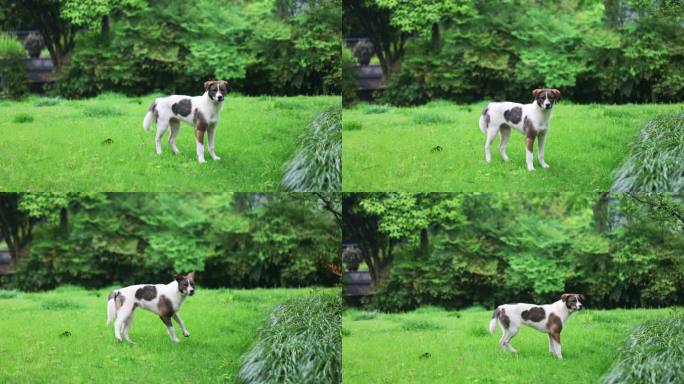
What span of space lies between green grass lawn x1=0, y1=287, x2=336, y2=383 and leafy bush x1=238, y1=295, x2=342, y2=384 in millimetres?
289

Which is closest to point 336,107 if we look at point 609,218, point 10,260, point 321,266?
point 321,266

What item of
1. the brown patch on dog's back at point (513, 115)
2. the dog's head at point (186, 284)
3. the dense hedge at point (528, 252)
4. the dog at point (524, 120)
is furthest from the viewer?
the dense hedge at point (528, 252)

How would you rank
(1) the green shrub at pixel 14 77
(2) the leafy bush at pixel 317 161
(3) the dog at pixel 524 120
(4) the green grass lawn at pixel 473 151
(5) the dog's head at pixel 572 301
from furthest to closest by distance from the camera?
(1) the green shrub at pixel 14 77 < (2) the leafy bush at pixel 317 161 < (4) the green grass lawn at pixel 473 151 < (3) the dog at pixel 524 120 < (5) the dog's head at pixel 572 301

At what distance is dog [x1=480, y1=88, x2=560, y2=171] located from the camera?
10094 millimetres

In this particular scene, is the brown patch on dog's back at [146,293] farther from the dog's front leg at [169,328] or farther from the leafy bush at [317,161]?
the leafy bush at [317,161]

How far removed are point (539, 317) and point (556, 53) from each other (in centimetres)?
330

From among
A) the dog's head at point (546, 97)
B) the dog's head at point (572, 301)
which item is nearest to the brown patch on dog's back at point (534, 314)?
the dog's head at point (572, 301)

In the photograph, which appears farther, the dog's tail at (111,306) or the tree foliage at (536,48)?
the tree foliage at (536,48)

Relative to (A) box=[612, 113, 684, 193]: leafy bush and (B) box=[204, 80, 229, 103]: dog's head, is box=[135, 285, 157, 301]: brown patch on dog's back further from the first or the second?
(A) box=[612, 113, 684, 193]: leafy bush

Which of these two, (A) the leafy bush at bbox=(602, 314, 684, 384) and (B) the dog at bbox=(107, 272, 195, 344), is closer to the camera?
(A) the leafy bush at bbox=(602, 314, 684, 384)

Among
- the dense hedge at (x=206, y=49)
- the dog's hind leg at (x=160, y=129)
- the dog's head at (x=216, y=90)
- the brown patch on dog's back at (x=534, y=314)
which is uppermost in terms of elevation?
the dense hedge at (x=206, y=49)

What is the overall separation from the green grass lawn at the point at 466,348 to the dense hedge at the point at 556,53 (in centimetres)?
271

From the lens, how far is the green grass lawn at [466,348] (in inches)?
→ 400

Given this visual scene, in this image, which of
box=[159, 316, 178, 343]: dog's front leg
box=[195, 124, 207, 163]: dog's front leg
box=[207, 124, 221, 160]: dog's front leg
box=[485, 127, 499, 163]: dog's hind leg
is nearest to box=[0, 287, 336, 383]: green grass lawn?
box=[159, 316, 178, 343]: dog's front leg
